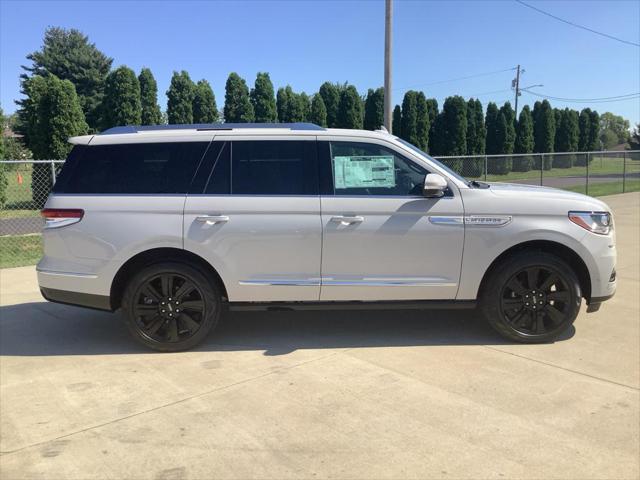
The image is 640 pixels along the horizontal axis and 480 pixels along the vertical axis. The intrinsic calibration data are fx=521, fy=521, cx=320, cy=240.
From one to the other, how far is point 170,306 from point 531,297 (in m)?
3.18

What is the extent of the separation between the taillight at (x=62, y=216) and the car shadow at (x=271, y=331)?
1176 mm

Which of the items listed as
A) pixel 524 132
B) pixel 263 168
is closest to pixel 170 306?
pixel 263 168

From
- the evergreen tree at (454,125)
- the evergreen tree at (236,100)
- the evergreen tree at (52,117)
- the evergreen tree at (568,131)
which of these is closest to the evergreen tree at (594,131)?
the evergreen tree at (568,131)

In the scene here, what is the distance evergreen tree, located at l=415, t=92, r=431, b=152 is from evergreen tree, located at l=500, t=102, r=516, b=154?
6.91 metres

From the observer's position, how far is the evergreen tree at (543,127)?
37.8 meters

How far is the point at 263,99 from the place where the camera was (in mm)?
26750

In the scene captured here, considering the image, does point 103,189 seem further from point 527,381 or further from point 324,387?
point 527,381

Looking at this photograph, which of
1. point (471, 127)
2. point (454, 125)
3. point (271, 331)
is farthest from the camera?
point (471, 127)

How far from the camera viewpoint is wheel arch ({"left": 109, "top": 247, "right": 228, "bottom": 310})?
179 inches

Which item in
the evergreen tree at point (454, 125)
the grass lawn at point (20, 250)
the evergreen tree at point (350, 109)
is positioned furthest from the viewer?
the evergreen tree at point (454, 125)

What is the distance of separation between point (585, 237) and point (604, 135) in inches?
5067

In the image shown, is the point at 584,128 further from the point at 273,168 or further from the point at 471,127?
the point at 273,168

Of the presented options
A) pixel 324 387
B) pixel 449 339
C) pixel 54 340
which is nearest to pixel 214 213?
pixel 324 387

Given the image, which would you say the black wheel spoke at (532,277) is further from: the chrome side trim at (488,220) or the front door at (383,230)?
the front door at (383,230)
